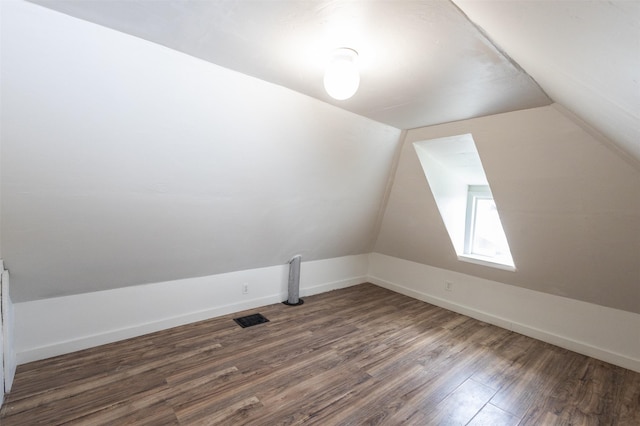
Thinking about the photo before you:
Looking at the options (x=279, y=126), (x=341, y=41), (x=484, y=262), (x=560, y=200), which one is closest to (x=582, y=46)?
(x=341, y=41)

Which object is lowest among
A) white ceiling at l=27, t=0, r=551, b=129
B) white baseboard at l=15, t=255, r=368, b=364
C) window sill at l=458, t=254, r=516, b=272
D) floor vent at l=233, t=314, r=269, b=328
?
floor vent at l=233, t=314, r=269, b=328

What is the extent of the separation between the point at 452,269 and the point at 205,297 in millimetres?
3035

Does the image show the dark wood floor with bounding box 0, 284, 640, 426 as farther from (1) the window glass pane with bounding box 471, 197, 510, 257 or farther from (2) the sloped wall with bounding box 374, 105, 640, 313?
(1) the window glass pane with bounding box 471, 197, 510, 257

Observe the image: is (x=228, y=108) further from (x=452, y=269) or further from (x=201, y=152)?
(x=452, y=269)

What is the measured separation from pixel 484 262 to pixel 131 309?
12.2 feet

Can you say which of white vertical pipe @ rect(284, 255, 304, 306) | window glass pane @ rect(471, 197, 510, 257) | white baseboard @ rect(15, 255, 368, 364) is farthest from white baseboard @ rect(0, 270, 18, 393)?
window glass pane @ rect(471, 197, 510, 257)

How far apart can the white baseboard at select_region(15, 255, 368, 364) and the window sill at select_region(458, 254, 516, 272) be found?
2.21m

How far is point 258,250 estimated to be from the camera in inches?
128

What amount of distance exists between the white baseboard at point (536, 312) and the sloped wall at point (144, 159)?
1.84 m

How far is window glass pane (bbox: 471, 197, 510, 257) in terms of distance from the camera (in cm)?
357

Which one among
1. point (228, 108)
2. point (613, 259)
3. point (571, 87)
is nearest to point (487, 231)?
point (613, 259)

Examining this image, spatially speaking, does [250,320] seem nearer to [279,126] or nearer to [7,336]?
[7,336]

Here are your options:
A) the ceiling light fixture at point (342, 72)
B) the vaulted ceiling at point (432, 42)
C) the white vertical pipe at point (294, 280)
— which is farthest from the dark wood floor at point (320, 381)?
the ceiling light fixture at point (342, 72)

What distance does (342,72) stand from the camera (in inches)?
62.7
